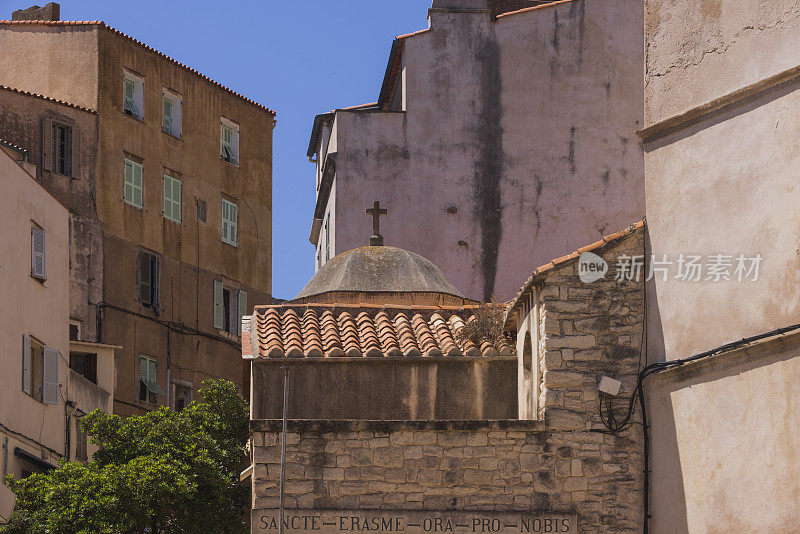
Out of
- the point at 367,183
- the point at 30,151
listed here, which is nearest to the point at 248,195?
the point at 30,151

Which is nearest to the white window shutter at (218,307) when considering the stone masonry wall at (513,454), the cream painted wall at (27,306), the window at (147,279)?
the window at (147,279)

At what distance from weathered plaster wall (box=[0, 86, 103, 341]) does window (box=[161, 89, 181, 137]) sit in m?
3.31

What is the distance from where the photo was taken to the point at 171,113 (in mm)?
40062

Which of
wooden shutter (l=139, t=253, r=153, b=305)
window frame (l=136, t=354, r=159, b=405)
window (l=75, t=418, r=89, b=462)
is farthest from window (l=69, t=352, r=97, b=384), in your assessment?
wooden shutter (l=139, t=253, r=153, b=305)

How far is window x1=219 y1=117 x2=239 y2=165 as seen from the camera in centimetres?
4173

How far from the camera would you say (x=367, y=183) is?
3222 cm

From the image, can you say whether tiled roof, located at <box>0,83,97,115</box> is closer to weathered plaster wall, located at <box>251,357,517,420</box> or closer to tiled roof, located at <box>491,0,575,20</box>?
tiled roof, located at <box>491,0,575,20</box>

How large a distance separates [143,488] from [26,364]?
22.5ft

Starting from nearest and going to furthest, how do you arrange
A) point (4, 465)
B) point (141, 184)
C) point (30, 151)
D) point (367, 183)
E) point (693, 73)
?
point (693, 73) < point (4, 465) < point (367, 183) < point (30, 151) < point (141, 184)

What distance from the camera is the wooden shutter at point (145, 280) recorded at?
37750 millimetres

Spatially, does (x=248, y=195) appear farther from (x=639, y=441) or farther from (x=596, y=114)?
(x=639, y=441)

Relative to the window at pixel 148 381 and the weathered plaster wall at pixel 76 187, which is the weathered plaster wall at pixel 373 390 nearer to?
the weathered plaster wall at pixel 76 187

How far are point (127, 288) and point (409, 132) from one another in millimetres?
9225

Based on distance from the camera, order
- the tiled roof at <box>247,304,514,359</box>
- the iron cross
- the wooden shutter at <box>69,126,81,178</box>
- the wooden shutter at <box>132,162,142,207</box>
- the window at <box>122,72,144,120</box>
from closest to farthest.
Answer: the tiled roof at <box>247,304,514,359</box>, the iron cross, the wooden shutter at <box>69,126,81,178</box>, the wooden shutter at <box>132,162,142,207</box>, the window at <box>122,72,144,120</box>
